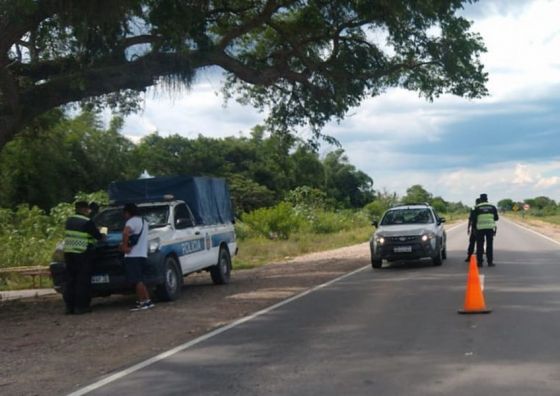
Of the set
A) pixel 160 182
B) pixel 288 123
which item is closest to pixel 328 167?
Result: pixel 288 123

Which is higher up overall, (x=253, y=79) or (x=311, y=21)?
(x=311, y=21)

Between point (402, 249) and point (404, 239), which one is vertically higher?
point (404, 239)

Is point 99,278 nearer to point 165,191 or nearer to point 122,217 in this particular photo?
point 122,217

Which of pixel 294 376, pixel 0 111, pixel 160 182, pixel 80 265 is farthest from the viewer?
pixel 160 182

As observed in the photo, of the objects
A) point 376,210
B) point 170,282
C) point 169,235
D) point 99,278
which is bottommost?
point 170,282

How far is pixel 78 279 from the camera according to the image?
12859mm

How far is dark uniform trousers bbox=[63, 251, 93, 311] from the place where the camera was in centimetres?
1286

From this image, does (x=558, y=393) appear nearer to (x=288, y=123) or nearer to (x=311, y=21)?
(x=311, y=21)

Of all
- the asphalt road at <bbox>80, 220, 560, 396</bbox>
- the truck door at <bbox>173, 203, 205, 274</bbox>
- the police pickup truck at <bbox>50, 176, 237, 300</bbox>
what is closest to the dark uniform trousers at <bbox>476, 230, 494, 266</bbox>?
the asphalt road at <bbox>80, 220, 560, 396</bbox>

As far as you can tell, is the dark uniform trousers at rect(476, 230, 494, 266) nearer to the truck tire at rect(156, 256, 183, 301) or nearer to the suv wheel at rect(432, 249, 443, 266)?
the suv wheel at rect(432, 249, 443, 266)

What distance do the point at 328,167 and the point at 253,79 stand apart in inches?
2976

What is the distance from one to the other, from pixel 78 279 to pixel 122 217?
6.77ft

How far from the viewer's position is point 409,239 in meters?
19.7

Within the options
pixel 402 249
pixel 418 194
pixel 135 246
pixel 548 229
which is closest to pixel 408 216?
pixel 402 249
